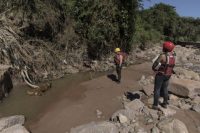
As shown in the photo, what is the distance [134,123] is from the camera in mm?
7094

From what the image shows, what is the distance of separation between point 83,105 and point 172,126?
3452 millimetres

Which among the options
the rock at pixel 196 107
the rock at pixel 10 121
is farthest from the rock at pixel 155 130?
the rock at pixel 10 121

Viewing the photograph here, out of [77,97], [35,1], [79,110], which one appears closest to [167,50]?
[79,110]

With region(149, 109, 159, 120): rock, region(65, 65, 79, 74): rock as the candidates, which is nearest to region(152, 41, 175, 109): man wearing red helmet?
region(149, 109, 159, 120): rock

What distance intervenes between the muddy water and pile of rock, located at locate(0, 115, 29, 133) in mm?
566

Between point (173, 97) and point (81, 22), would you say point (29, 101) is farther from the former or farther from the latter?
point (81, 22)

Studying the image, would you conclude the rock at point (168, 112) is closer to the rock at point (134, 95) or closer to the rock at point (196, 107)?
the rock at point (196, 107)

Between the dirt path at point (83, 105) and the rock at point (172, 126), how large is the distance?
6.11 feet

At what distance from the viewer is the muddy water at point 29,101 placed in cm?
896

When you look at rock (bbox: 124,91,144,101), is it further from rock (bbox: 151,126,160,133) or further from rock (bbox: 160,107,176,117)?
rock (bbox: 151,126,160,133)

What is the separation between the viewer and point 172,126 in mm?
6598

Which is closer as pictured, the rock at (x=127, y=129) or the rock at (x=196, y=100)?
the rock at (x=127, y=129)

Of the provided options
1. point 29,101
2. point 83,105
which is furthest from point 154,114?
point 29,101

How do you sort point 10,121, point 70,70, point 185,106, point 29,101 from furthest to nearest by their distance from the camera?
point 70,70 → point 29,101 → point 185,106 → point 10,121
